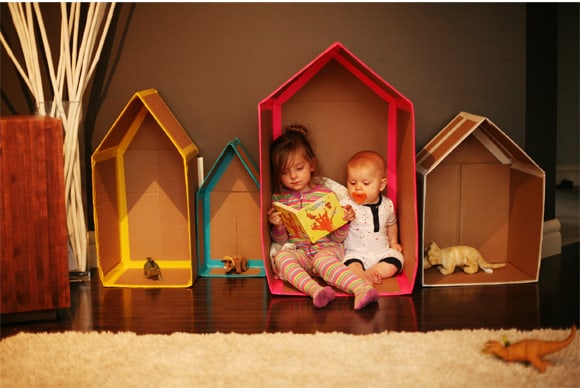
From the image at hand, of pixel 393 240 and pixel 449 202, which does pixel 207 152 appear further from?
pixel 449 202

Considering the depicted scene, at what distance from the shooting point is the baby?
2.42 m

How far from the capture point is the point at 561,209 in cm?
351

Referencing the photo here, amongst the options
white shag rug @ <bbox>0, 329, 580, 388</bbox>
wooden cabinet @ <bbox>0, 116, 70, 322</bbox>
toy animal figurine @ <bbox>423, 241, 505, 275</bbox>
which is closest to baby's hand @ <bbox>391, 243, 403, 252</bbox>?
toy animal figurine @ <bbox>423, 241, 505, 275</bbox>

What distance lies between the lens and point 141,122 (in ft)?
8.46

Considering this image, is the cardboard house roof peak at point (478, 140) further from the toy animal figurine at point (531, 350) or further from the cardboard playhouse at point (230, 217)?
the toy animal figurine at point (531, 350)

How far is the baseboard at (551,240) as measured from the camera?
2678 mm

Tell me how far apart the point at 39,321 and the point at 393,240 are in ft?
4.10

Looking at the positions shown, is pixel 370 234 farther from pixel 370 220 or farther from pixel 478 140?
Answer: pixel 478 140

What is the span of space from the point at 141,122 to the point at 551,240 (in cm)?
170

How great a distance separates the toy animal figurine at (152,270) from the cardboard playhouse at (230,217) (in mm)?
171

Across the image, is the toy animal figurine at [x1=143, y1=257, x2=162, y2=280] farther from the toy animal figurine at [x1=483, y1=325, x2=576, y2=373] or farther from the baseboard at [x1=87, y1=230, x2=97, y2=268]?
the toy animal figurine at [x1=483, y1=325, x2=576, y2=373]

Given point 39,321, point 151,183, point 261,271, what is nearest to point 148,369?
point 39,321

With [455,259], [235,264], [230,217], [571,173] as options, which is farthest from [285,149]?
[571,173]

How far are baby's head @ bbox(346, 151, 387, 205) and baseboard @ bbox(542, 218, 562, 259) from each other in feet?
2.37
